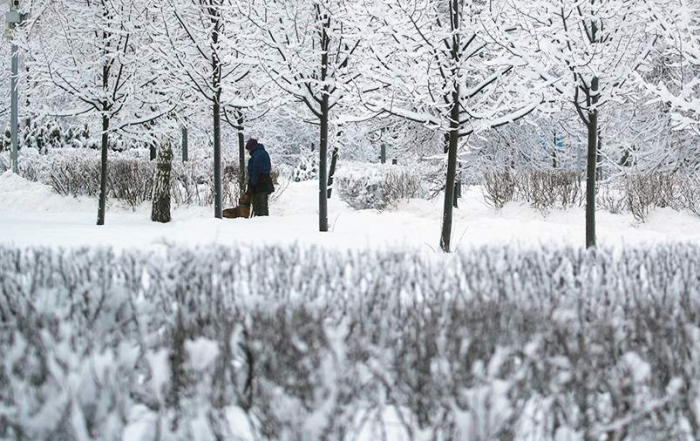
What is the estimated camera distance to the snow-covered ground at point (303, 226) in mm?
8984

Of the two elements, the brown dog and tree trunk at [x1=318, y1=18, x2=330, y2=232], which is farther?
the brown dog

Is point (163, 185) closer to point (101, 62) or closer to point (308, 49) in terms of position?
point (101, 62)

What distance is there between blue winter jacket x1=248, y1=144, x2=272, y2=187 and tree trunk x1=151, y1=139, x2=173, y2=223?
1.47 m

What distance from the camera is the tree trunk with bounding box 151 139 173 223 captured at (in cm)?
1223

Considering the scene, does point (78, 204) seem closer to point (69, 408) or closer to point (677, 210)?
point (677, 210)

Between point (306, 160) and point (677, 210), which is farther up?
point (306, 160)

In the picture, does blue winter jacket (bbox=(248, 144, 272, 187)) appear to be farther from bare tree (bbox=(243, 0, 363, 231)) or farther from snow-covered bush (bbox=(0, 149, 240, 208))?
snow-covered bush (bbox=(0, 149, 240, 208))

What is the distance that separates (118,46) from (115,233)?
368 cm

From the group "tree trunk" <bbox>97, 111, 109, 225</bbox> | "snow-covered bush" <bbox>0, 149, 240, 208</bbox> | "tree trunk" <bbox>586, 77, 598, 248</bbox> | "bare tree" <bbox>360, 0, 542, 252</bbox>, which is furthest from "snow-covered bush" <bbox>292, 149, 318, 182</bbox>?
"tree trunk" <bbox>586, 77, 598, 248</bbox>

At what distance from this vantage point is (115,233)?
945cm

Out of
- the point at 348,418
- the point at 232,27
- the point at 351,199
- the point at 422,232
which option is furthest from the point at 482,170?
the point at 348,418

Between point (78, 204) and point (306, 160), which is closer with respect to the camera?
point (78, 204)

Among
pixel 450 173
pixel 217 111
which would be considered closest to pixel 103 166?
pixel 217 111

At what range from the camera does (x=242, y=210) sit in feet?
42.9
